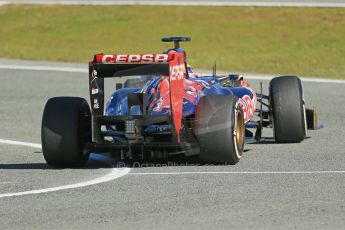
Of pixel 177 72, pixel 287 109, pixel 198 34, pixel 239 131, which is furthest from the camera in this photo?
pixel 198 34

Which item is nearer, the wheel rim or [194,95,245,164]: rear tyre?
[194,95,245,164]: rear tyre

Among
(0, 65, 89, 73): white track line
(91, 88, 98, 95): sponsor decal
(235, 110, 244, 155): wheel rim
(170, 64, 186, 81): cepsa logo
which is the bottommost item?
(0, 65, 89, 73): white track line

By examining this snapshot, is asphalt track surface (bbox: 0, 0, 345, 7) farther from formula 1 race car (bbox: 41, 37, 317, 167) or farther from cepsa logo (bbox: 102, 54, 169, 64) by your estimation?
cepsa logo (bbox: 102, 54, 169, 64)

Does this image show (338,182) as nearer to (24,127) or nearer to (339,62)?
(24,127)

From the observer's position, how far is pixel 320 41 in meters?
31.0

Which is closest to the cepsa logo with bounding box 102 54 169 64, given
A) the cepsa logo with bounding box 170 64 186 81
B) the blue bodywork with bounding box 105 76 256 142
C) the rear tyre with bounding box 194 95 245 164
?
the cepsa logo with bounding box 170 64 186 81

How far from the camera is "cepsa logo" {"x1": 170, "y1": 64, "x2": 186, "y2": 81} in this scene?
477 inches

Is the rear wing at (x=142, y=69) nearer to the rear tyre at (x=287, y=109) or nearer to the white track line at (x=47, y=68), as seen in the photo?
the rear tyre at (x=287, y=109)

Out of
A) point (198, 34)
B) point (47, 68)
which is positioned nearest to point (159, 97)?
point (47, 68)

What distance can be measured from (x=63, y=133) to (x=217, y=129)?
5.43ft

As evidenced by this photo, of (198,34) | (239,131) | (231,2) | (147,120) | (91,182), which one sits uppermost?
(231,2)

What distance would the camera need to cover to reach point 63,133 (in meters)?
12.1

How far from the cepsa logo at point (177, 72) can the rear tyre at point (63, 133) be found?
1.11 meters

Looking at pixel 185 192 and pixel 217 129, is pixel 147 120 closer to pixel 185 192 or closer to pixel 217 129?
pixel 217 129
